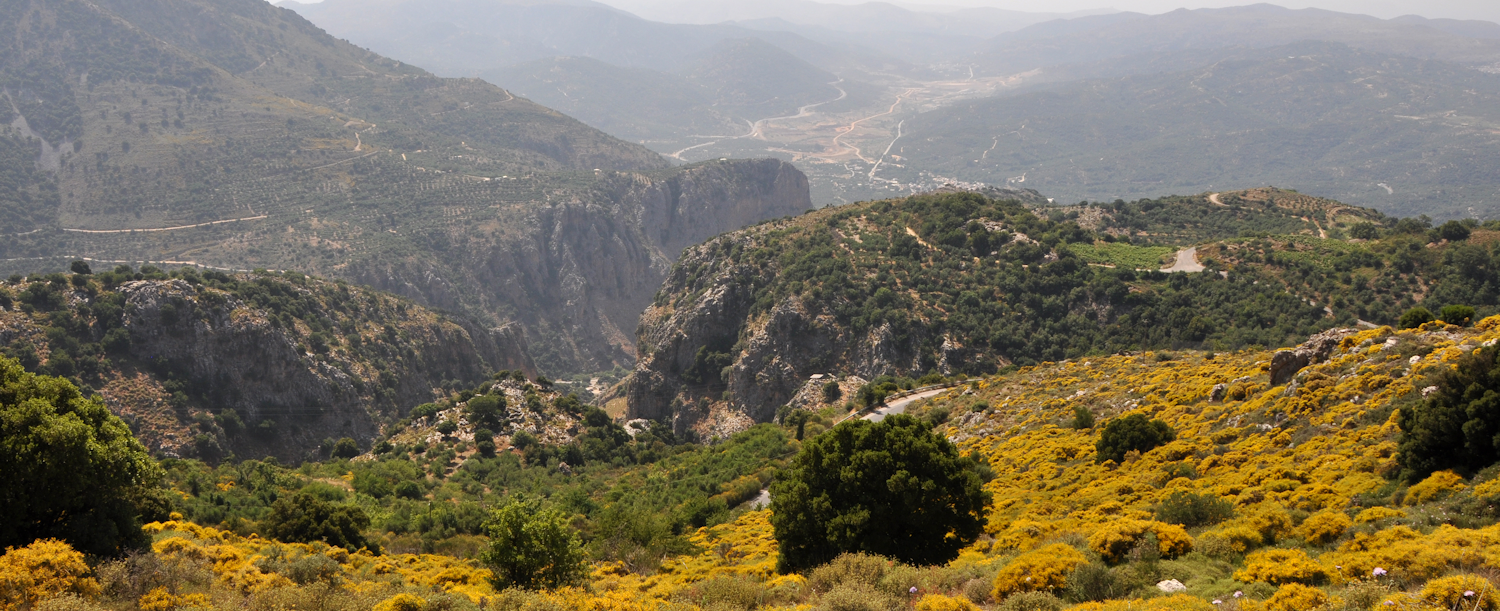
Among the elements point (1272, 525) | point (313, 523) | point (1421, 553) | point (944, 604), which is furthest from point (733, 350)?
point (1421, 553)

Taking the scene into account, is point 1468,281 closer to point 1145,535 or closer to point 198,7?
point 1145,535

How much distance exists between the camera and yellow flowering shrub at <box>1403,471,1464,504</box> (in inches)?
656

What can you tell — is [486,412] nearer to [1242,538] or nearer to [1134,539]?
[1134,539]

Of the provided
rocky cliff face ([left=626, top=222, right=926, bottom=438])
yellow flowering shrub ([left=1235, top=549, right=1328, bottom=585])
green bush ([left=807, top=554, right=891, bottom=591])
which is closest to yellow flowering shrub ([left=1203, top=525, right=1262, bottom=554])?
yellow flowering shrub ([left=1235, top=549, right=1328, bottom=585])

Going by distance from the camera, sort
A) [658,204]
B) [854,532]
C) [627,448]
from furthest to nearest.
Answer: [658,204] < [627,448] < [854,532]

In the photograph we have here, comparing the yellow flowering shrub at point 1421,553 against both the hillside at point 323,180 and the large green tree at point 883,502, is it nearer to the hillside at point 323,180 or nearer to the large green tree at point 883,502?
the large green tree at point 883,502

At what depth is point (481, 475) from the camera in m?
46.0

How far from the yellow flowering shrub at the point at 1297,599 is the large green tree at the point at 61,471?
25.0 metres

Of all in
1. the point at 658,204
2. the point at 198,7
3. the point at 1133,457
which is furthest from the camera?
the point at 198,7

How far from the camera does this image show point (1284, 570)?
1336 centimetres

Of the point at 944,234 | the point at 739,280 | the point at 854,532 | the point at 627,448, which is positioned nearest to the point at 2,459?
the point at 854,532

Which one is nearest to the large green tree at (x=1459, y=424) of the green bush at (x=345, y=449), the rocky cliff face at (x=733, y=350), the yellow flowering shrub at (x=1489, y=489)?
the yellow flowering shrub at (x=1489, y=489)

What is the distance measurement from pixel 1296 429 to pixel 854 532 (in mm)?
16223

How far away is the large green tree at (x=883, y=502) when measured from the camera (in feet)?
67.5
